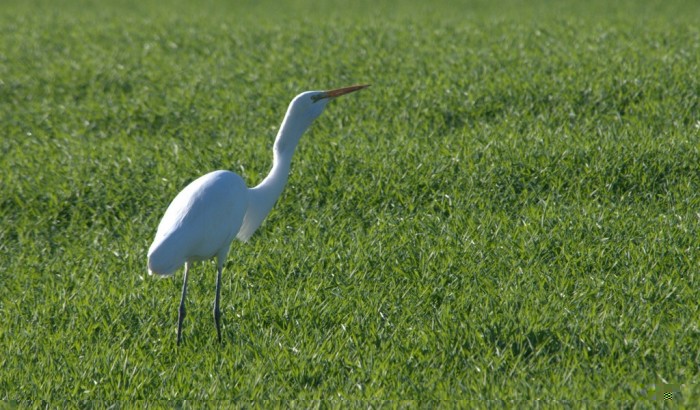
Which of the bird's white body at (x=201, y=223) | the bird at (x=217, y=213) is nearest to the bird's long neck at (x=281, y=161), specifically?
the bird at (x=217, y=213)

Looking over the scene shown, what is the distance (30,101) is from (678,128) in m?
6.82

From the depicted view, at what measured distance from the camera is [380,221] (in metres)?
5.99

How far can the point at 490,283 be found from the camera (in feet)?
16.2

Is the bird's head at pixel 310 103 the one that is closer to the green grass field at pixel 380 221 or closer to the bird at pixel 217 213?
the bird at pixel 217 213

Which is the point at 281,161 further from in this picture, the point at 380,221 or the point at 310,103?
the point at 380,221

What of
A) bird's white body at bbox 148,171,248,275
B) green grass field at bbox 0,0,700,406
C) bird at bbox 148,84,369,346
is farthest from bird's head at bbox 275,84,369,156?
green grass field at bbox 0,0,700,406

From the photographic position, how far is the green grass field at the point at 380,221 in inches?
164

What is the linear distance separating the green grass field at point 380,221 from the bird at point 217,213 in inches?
17.1

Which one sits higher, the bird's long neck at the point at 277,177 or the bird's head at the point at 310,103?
the bird's head at the point at 310,103

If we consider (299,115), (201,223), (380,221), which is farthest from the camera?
(380,221)

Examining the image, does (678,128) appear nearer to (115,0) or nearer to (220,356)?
(220,356)

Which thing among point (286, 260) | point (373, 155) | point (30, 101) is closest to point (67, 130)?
point (30, 101)

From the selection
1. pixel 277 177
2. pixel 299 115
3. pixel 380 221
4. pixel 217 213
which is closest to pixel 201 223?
pixel 217 213

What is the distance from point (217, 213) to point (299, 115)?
2.65 feet
